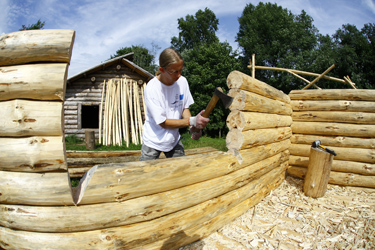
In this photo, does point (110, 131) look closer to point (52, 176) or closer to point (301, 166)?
point (301, 166)

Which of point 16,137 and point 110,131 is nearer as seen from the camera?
point 16,137

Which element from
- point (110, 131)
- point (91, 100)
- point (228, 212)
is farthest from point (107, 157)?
point (91, 100)

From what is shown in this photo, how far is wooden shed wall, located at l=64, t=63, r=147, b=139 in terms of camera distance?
461 inches

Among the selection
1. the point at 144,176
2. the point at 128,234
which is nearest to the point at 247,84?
the point at 144,176

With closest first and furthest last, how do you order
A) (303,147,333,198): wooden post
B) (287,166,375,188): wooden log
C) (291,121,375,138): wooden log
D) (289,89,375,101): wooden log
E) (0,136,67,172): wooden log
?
(0,136,67,172): wooden log, (303,147,333,198): wooden post, (287,166,375,188): wooden log, (291,121,375,138): wooden log, (289,89,375,101): wooden log

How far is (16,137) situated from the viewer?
194 centimetres

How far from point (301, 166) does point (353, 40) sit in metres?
25.4

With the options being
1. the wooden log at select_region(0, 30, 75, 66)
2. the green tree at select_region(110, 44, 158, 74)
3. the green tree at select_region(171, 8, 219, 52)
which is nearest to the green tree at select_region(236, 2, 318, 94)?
the green tree at select_region(171, 8, 219, 52)

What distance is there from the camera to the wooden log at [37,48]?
193 cm

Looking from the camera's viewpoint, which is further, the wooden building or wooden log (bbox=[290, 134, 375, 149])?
the wooden building

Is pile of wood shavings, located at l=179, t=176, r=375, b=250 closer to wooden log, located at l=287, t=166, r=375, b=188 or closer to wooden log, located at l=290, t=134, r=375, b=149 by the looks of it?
wooden log, located at l=287, t=166, r=375, b=188

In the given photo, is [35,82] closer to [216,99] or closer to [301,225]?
[216,99]

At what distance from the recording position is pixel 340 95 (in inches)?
206

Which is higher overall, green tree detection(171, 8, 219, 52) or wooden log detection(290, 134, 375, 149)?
green tree detection(171, 8, 219, 52)
